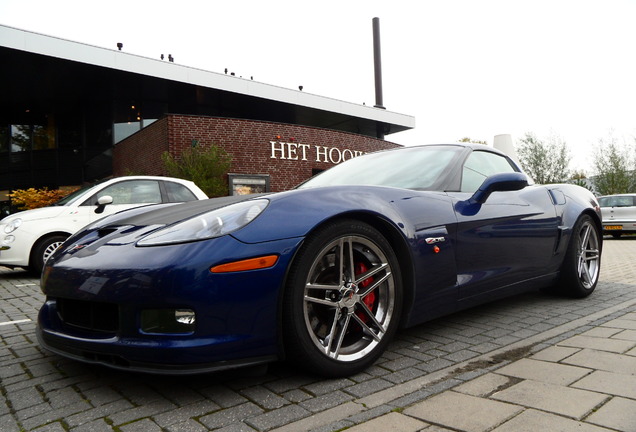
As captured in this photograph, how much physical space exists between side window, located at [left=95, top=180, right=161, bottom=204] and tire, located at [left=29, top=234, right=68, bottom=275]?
910mm

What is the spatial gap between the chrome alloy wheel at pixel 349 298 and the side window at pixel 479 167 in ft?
3.47

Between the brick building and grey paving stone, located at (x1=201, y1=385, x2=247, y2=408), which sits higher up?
the brick building

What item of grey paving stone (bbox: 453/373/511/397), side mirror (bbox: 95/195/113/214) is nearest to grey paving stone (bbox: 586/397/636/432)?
grey paving stone (bbox: 453/373/511/397)

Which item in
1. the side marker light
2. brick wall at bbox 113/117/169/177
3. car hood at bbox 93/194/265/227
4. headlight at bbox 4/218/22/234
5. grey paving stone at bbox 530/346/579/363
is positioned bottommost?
grey paving stone at bbox 530/346/579/363

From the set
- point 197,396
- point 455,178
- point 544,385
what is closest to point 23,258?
point 197,396

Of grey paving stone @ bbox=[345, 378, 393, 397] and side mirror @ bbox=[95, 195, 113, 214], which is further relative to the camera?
side mirror @ bbox=[95, 195, 113, 214]

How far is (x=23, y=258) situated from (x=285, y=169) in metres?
9.53

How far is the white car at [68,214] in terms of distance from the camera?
6176 millimetres

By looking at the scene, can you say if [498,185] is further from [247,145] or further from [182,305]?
[247,145]

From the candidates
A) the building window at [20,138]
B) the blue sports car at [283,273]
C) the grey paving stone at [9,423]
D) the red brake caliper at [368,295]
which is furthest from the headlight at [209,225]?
the building window at [20,138]

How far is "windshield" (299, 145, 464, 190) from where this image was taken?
3033 millimetres

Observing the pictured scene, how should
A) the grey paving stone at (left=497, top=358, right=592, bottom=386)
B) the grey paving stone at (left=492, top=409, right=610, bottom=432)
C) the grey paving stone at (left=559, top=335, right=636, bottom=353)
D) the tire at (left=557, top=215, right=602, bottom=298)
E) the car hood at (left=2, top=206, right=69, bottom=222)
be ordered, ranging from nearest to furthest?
the grey paving stone at (left=492, top=409, right=610, bottom=432)
the grey paving stone at (left=497, top=358, right=592, bottom=386)
the grey paving stone at (left=559, top=335, right=636, bottom=353)
the tire at (left=557, top=215, right=602, bottom=298)
the car hood at (left=2, top=206, right=69, bottom=222)

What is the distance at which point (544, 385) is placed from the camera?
209 cm

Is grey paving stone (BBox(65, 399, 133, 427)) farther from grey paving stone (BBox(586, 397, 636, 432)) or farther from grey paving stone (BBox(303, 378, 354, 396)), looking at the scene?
grey paving stone (BBox(586, 397, 636, 432))
